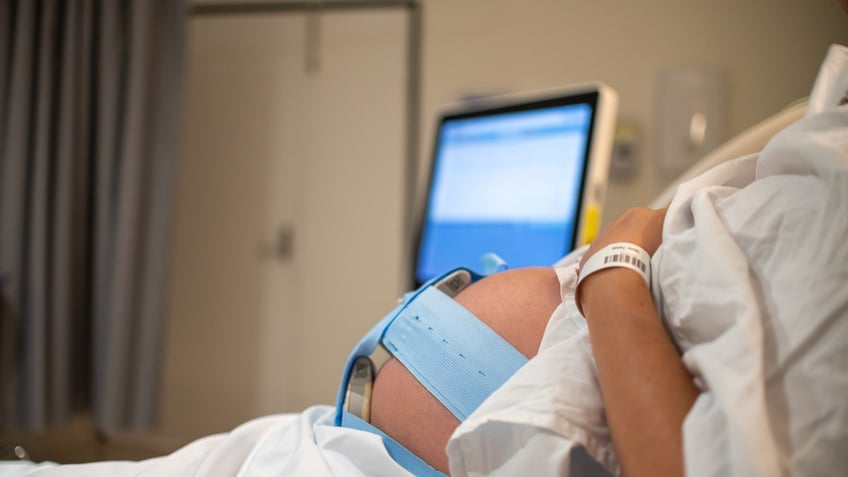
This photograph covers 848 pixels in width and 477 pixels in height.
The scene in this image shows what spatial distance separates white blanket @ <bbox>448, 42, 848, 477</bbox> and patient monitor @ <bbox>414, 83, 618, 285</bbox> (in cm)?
84

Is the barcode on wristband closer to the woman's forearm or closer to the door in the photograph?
the woman's forearm

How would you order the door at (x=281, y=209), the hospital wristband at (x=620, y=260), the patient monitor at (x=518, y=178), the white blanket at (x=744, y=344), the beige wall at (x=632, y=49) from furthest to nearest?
the door at (x=281, y=209) < the beige wall at (x=632, y=49) < the patient monitor at (x=518, y=178) < the hospital wristband at (x=620, y=260) < the white blanket at (x=744, y=344)

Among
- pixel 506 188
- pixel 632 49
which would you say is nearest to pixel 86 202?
pixel 506 188

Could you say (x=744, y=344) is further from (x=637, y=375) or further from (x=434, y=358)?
(x=434, y=358)

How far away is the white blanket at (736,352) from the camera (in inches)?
14.6

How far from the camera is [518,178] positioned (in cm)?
156

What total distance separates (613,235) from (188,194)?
2417mm

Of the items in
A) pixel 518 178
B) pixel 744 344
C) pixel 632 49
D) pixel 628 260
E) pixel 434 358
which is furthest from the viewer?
pixel 632 49

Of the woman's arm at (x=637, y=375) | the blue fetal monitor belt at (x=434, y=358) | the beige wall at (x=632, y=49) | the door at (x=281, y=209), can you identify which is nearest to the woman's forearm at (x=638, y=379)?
the woman's arm at (x=637, y=375)

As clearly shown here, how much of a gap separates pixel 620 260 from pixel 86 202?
225 cm

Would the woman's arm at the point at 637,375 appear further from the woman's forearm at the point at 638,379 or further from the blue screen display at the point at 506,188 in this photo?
the blue screen display at the point at 506,188

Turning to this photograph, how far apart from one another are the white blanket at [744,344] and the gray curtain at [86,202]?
200 cm

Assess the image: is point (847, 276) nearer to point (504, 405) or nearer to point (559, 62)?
point (504, 405)

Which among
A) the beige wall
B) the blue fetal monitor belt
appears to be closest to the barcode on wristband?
the blue fetal monitor belt
